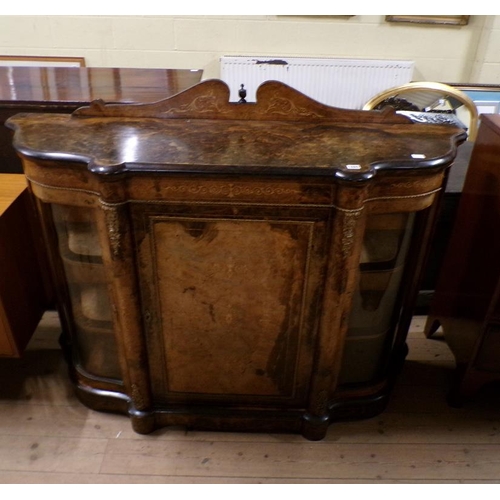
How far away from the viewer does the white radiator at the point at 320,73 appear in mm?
2916

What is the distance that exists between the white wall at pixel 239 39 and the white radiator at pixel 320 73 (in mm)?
59

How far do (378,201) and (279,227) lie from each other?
0.78 ft

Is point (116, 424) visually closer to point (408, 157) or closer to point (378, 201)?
point (378, 201)

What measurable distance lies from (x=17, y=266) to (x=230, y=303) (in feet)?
2.39

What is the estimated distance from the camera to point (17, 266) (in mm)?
1553

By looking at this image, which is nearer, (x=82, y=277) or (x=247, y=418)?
(x=82, y=277)

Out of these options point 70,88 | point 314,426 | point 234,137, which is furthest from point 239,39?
point 314,426

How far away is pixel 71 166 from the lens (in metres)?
1.12

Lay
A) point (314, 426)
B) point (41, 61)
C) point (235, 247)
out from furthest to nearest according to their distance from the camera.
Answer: point (41, 61)
point (314, 426)
point (235, 247)


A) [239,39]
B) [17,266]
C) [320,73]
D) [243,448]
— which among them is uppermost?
[239,39]

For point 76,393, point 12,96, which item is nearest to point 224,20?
point 12,96

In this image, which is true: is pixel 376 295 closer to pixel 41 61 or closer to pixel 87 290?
pixel 87 290

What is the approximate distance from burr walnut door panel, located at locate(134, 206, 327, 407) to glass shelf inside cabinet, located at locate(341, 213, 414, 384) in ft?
0.50

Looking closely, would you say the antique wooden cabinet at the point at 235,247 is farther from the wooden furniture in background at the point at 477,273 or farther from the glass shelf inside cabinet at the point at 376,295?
the wooden furniture in background at the point at 477,273
